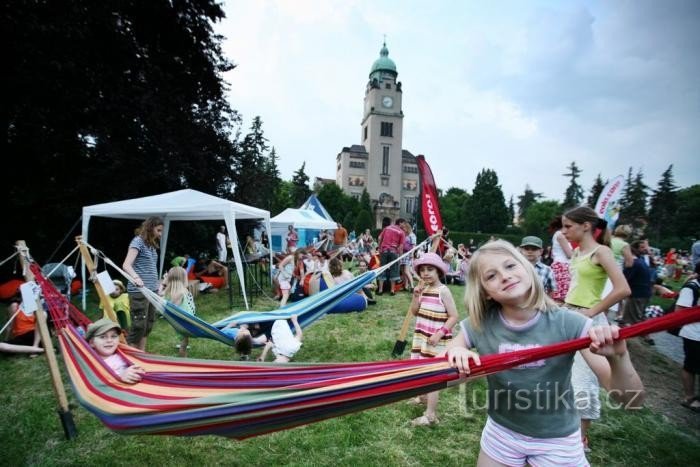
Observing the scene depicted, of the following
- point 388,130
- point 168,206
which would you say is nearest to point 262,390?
point 168,206

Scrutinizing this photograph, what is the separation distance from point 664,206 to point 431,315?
4703 centimetres

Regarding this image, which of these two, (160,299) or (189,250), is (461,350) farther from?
(189,250)

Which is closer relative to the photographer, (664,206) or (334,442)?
(334,442)

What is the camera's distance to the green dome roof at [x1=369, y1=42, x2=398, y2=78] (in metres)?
58.1

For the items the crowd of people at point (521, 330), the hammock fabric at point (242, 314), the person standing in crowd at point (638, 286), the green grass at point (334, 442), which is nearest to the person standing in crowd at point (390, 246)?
the hammock fabric at point (242, 314)

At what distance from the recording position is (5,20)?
20.5ft

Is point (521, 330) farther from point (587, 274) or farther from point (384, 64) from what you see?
point (384, 64)

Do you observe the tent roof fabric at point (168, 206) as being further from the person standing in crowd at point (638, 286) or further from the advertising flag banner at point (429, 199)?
the person standing in crowd at point (638, 286)

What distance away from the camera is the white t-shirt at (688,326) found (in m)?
3.00

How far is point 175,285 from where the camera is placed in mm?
4281

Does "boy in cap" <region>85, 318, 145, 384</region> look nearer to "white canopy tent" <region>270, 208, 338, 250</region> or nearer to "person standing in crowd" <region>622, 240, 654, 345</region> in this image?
"person standing in crowd" <region>622, 240, 654, 345</region>

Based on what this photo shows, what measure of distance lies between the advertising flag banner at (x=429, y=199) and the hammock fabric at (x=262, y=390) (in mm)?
3651

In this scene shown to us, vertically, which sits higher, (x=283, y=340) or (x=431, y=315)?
(x=431, y=315)

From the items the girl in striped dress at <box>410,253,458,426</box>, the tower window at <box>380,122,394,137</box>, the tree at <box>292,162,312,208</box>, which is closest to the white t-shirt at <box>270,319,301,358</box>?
the girl in striped dress at <box>410,253,458,426</box>
